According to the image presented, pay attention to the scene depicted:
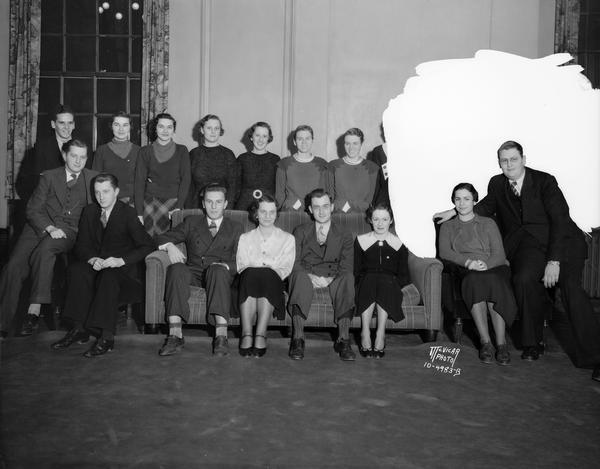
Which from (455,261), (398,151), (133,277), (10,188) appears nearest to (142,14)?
(10,188)

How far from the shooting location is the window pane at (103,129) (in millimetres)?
6641

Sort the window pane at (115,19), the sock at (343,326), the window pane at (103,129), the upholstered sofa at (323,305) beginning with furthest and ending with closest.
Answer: the window pane at (103,129) → the window pane at (115,19) → the upholstered sofa at (323,305) → the sock at (343,326)

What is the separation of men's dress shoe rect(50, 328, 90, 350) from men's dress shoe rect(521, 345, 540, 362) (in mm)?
2696

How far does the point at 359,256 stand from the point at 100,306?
5.46 ft

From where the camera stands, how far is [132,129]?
6535 mm

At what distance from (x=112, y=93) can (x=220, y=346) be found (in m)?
3.62

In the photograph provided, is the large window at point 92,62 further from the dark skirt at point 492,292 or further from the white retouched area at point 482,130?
the dark skirt at point 492,292

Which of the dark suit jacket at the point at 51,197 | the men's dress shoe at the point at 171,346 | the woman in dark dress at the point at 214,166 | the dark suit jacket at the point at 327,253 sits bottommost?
the men's dress shoe at the point at 171,346

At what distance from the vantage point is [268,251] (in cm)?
431

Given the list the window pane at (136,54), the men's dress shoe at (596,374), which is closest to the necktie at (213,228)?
the men's dress shoe at (596,374)

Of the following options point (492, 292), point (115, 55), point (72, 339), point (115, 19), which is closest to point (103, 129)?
point (115, 55)

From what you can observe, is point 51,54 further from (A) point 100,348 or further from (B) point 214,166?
(A) point 100,348

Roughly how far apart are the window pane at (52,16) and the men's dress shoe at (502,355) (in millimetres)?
5125

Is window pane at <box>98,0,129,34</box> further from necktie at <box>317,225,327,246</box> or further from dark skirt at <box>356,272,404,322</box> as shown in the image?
dark skirt at <box>356,272,404,322</box>
